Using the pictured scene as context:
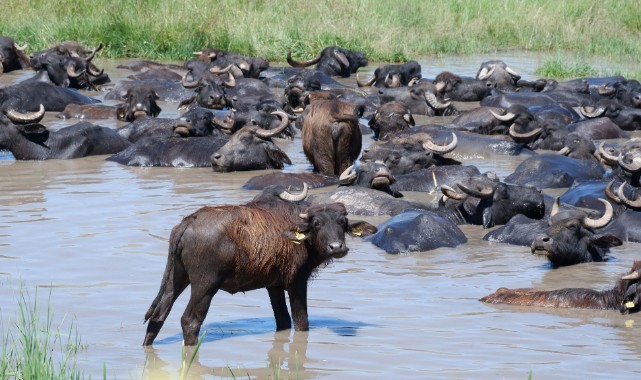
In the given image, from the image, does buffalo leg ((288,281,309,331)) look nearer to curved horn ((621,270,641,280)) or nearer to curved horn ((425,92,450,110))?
curved horn ((621,270,641,280))

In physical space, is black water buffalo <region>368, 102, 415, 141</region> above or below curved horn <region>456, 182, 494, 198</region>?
below

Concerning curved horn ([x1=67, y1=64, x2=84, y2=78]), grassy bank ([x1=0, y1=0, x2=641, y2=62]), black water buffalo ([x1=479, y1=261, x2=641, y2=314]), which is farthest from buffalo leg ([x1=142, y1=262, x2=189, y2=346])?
grassy bank ([x1=0, y1=0, x2=641, y2=62])

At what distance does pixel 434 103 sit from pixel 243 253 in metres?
11.5

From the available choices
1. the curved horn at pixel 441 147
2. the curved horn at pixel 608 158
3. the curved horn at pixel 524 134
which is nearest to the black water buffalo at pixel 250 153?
the curved horn at pixel 441 147

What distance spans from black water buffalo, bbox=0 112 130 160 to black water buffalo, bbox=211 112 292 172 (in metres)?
1.63

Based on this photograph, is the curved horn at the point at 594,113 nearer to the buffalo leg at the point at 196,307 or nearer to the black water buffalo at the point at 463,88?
the black water buffalo at the point at 463,88

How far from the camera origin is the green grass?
4.91 meters

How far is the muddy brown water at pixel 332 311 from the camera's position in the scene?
632cm

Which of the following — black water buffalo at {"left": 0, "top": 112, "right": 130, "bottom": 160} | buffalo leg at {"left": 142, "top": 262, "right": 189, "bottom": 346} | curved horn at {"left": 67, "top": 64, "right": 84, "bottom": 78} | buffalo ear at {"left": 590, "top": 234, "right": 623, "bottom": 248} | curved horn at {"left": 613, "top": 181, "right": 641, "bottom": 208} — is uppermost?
buffalo leg at {"left": 142, "top": 262, "right": 189, "bottom": 346}

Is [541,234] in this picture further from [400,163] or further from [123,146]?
[123,146]

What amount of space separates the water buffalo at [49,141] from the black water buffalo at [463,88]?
271 inches

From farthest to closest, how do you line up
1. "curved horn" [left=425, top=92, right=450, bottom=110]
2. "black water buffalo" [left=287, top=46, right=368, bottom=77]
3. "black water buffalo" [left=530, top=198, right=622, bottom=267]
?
"black water buffalo" [left=287, top=46, right=368, bottom=77]
"curved horn" [left=425, top=92, right=450, bottom=110]
"black water buffalo" [left=530, top=198, right=622, bottom=267]

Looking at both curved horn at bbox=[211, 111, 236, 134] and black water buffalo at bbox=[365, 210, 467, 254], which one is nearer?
black water buffalo at bbox=[365, 210, 467, 254]

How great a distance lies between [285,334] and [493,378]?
4.34 feet
